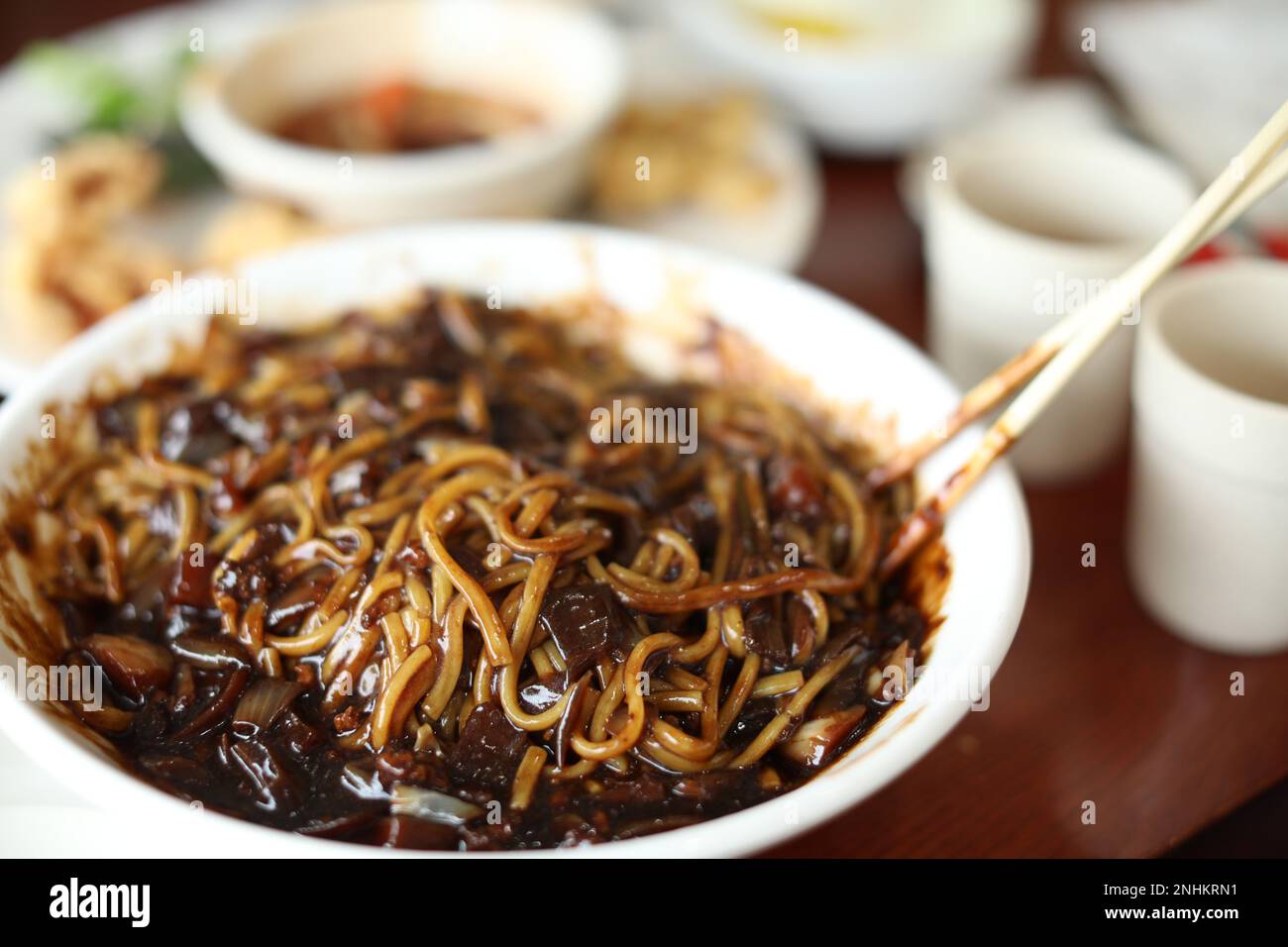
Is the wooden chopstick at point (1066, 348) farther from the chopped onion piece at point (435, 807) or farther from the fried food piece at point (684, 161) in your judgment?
the fried food piece at point (684, 161)

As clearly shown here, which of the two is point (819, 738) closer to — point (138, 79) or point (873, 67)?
point (873, 67)

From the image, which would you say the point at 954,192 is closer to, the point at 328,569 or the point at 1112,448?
the point at 1112,448

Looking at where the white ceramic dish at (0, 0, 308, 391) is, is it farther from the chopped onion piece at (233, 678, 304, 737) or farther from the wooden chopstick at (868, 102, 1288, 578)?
the wooden chopstick at (868, 102, 1288, 578)

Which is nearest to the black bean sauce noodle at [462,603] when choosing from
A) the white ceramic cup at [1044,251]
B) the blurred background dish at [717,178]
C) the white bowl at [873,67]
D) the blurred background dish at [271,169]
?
the white ceramic cup at [1044,251]

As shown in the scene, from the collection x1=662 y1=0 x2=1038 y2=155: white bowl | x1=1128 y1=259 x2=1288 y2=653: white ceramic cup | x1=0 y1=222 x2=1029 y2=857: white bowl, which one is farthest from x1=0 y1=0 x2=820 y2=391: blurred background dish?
x1=1128 y1=259 x2=1288 y2=653: white ceramic cup

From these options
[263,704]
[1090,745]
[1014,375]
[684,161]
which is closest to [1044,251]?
[1014,375]

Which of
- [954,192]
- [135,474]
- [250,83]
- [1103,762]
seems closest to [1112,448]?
[954,192]
